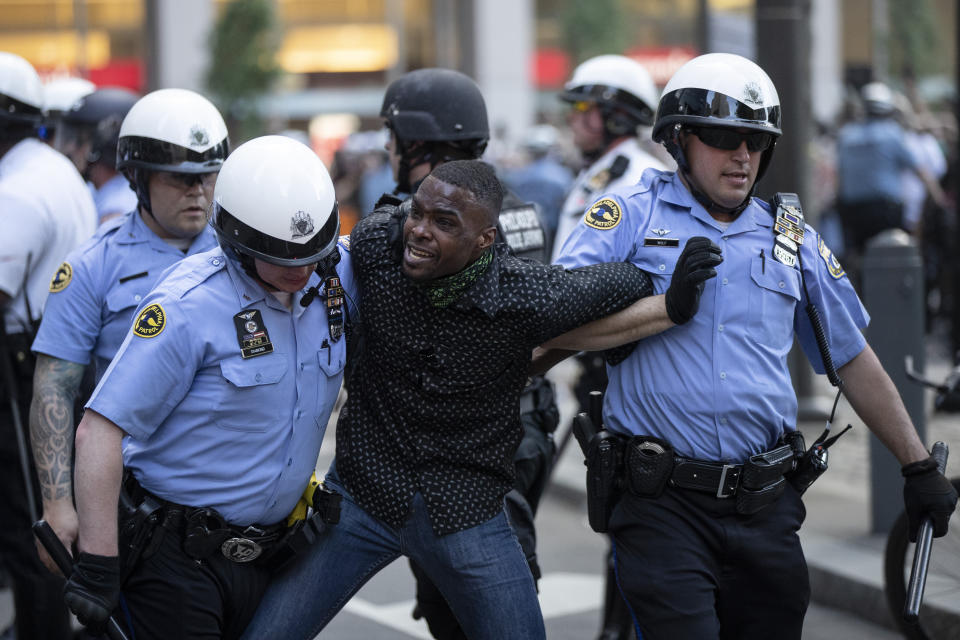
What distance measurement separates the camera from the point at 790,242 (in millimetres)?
3627

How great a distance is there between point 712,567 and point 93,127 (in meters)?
4.03

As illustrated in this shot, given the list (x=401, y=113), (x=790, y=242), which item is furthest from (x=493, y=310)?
(x=401, y=113)

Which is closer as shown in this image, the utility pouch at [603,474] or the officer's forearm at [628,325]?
the officer's forearm at [628,325]

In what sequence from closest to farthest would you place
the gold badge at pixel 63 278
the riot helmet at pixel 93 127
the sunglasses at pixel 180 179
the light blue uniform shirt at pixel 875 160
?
the gold badge at pixel 63 278 < the sunglasses at pixel 180 179 < the riot helmet at pixel 93 127 < the light blue uniform shirt at pixel 875 160

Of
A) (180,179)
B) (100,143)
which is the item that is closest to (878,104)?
(100,143)

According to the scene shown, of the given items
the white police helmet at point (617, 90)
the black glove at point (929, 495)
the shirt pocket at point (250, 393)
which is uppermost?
the white police helmet at point (617, 90)

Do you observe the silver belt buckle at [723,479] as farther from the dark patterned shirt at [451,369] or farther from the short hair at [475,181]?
the short hair at [475,181]

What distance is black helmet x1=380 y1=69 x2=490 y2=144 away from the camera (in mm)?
4406

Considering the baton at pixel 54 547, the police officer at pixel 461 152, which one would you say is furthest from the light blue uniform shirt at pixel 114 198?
the baton at pixel 54 547

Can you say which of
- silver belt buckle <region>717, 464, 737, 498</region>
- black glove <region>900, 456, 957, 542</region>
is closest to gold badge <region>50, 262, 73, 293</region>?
silver belt buckle <region>717, 464, 737, 498</region>

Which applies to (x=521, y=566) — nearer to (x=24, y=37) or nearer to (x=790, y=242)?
(x=790, y=242)

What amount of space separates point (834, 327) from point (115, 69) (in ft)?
115

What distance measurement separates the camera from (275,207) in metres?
3.29

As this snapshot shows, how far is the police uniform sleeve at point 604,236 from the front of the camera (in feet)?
11.8
